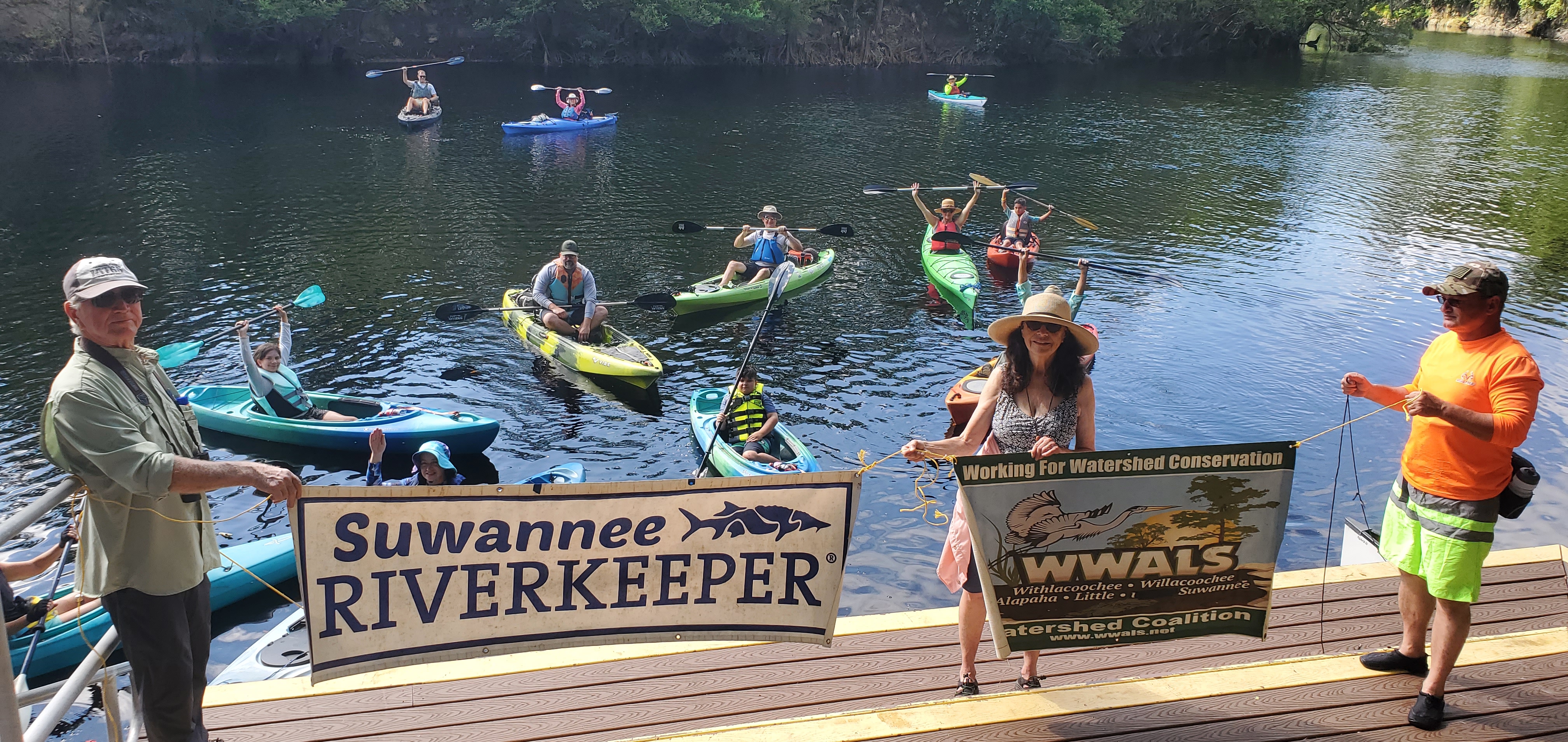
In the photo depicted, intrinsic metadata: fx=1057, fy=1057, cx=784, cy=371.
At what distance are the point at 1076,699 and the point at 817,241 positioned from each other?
18.3 metres

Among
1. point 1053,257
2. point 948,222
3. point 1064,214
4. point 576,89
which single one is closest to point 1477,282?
point 1053,257

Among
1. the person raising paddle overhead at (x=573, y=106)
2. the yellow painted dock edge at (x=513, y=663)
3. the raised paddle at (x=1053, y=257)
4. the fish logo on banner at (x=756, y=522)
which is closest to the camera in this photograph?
the fish logo on banner at (x=756, y=522)

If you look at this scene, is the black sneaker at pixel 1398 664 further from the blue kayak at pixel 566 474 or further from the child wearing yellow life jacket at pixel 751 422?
the blue kayak at pixel 566 474

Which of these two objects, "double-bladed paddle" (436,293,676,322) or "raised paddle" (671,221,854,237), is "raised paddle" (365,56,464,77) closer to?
"raised paddle" (671,221,854,237)

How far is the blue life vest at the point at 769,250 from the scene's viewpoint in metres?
18.2

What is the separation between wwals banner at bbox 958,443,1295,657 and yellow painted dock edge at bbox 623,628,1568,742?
213mm

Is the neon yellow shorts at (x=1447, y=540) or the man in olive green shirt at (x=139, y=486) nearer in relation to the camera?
the man in olive green shirt at (x=139, y=486)

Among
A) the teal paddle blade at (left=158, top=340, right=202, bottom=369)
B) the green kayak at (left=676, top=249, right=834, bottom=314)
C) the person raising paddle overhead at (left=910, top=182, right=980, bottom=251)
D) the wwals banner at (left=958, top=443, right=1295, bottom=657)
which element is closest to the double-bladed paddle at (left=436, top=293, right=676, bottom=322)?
the green kayak at (left=676, top=249, right=834, bottom=314)

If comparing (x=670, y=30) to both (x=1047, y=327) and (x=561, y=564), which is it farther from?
(x=561, y=564)

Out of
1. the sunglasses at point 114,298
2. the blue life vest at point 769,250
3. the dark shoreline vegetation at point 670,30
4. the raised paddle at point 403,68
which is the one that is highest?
the dark shoreline vegetation at point 670,30

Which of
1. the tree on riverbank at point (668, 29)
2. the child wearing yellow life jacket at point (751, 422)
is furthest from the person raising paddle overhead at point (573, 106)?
the child wearing yellow life jacket at point (751, 422)

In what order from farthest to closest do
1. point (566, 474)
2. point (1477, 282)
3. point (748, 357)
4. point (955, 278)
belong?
point (955, 278)
point (566, 474)
point (748, 357)
point (1477, 282)

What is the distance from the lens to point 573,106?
120 feet

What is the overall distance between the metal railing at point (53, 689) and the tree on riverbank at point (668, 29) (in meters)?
46.2
